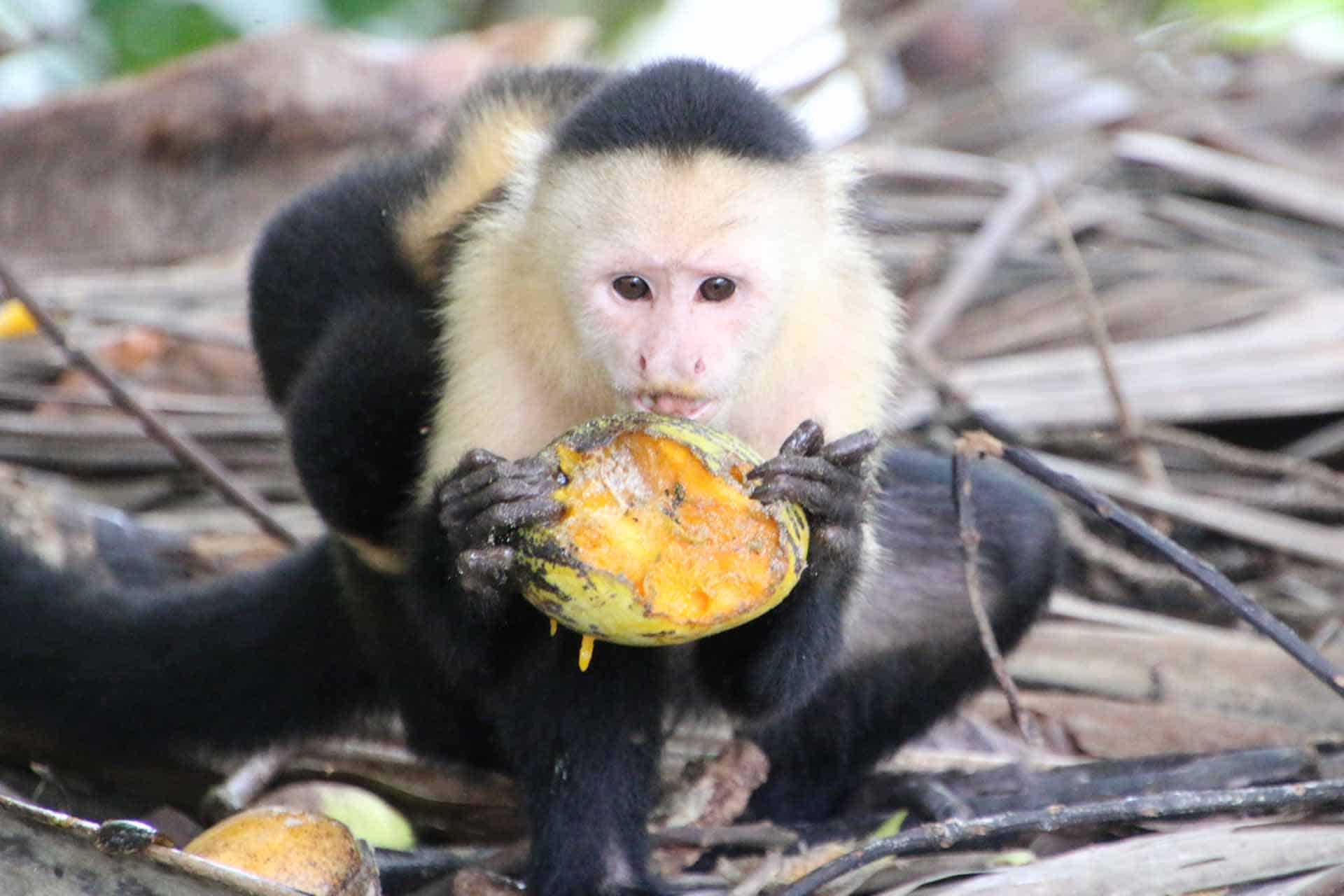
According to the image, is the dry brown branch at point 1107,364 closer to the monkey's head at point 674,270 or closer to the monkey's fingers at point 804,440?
the monkey's head at point 674,270

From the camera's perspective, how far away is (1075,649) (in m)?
4.00

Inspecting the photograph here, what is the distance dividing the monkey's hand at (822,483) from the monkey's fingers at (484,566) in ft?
1.31

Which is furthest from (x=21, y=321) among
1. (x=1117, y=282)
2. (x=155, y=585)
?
(x=1117, y=282)

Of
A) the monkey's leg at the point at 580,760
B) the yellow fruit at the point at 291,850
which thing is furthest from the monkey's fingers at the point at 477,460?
the yellow fruit at the point at 291,850

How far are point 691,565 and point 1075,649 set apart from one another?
1794 millimetres

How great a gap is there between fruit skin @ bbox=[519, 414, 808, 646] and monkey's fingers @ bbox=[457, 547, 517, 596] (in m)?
0.03

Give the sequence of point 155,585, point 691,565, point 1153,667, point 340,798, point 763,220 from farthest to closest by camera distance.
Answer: point 155,585 < point 1153,667 < point 340,798 < point 763,220 < point 691,565

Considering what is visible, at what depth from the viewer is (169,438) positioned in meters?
4.05

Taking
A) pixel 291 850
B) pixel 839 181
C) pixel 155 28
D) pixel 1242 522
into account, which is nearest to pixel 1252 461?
pixel 1242 522

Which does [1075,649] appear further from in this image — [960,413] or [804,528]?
[804,528]

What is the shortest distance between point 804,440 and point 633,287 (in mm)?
397

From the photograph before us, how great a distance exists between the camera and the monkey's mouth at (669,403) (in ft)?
8.75

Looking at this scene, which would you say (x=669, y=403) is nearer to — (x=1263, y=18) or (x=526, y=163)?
(x=526, y=163)

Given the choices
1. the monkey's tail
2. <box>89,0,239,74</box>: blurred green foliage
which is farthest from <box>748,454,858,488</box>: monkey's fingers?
<box>89,0,239,74</box>: blurred green foliage
